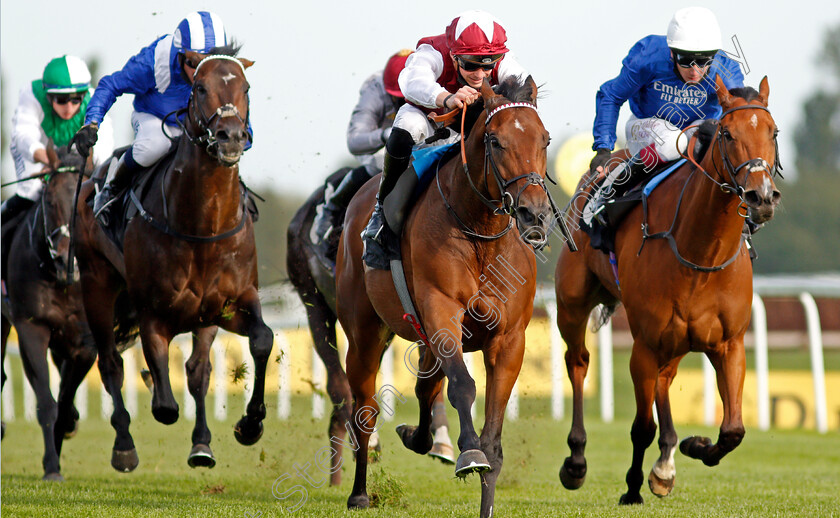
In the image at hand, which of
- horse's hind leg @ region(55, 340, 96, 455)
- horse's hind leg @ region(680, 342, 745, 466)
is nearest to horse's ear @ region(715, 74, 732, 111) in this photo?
horse's hind leg @ region(680, 342, 745, 466)

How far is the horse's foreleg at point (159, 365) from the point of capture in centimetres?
622

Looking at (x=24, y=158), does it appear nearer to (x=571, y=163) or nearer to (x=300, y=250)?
(x=300, y=250)

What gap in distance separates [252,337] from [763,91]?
3208mm

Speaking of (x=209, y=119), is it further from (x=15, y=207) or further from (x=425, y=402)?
(x=15, y=207)

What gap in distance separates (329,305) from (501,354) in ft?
10.2

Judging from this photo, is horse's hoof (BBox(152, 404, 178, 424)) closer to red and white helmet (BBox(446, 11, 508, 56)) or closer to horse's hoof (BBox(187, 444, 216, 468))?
horse's hoof (BBox(187, 444, 216, 468))

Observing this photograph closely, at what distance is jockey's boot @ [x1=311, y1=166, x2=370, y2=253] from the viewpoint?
24.9 feet

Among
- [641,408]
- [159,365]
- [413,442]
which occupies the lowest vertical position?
[413,442]

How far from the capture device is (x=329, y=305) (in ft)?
26.3

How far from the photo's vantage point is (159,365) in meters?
6.31

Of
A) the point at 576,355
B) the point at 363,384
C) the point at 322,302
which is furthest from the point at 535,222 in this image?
the point at 322,302

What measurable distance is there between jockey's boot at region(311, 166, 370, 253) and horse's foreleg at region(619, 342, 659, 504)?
2494 millimetres

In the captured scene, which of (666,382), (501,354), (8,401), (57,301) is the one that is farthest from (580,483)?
(8,401)

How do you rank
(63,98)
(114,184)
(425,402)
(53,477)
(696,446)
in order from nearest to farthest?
(696,446)
(425,402)
(114,184)
(53,477)
(63,98)
